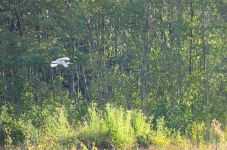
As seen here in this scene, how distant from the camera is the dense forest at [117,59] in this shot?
14391 millimetres

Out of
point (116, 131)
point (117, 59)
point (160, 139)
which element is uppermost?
point (117, 59)

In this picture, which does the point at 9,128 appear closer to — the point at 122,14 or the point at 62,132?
the point at 62,132

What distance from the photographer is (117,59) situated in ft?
59.6

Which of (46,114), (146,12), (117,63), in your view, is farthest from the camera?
(117,63)

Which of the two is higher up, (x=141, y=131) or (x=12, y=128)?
(x=141, y=131)

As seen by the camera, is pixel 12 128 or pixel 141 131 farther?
pixel 12 128

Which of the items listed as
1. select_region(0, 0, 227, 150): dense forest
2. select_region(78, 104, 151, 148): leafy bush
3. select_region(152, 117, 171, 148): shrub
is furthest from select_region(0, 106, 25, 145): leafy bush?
select_region(152, 117, 171, 148): shrub

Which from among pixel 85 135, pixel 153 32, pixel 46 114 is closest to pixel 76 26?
pixel 153 32

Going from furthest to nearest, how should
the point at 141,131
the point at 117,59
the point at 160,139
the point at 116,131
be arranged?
1. the point at 117,59
2. the point at 141,131
3. the point at 116,131
4. the point at 160,139

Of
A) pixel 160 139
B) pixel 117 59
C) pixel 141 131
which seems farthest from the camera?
pixel 117 59

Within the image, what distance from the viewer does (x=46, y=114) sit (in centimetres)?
1368

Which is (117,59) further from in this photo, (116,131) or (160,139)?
(160,139)

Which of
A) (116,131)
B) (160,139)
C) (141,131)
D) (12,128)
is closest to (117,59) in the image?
(12,128)

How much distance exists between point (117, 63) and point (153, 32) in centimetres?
213
